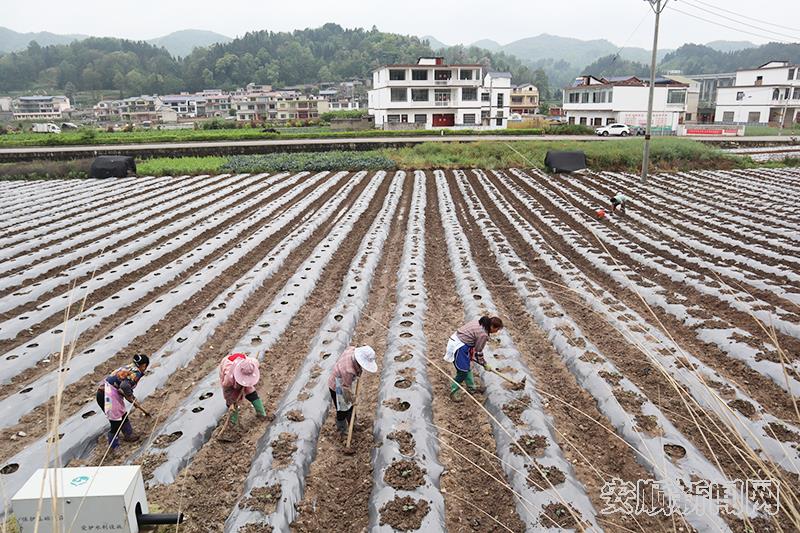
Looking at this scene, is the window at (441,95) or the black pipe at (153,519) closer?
the black pipe at (153,519)

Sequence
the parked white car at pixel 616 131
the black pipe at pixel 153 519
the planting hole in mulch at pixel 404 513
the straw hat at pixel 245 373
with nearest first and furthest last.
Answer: the black pipe at pixel 153 519, the planting hole in mulch at pixel 404 513, the straw hat at pixel 245 373, the parked white car at pixel 616 131

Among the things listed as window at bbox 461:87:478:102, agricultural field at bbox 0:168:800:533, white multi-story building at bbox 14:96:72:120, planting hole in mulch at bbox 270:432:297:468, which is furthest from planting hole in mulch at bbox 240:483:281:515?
white multi-story building at bbox 14:96:72:120

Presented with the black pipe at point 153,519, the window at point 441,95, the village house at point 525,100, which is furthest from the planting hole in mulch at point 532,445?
the village house at point 525,100

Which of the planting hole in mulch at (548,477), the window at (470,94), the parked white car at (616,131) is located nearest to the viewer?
the planting hole in mulch at (548,477)

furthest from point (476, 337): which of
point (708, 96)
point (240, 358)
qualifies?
point (708, 96)

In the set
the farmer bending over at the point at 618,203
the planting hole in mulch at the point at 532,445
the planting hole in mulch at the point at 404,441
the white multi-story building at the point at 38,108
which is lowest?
the planting hole in mulch at the point at 404,441

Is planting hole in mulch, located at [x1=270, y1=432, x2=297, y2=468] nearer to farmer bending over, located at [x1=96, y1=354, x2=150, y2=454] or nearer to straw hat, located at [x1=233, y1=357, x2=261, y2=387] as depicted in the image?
straw hat, located at [x1=233, y1=357, x2=261, y2=387]

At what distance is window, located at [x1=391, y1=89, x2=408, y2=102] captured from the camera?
48344 mm

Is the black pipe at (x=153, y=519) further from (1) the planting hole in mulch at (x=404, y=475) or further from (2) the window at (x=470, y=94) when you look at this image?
(2) the window at (x=470, y=94)

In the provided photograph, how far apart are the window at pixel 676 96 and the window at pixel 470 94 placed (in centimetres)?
1667

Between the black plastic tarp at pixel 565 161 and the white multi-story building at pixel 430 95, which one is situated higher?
the white multi-story building at pixel 430 95

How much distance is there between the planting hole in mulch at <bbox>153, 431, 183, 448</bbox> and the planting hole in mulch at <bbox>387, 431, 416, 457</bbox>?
2.15 meters

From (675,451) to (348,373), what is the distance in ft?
10.3

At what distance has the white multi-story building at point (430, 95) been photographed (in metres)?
48.1
